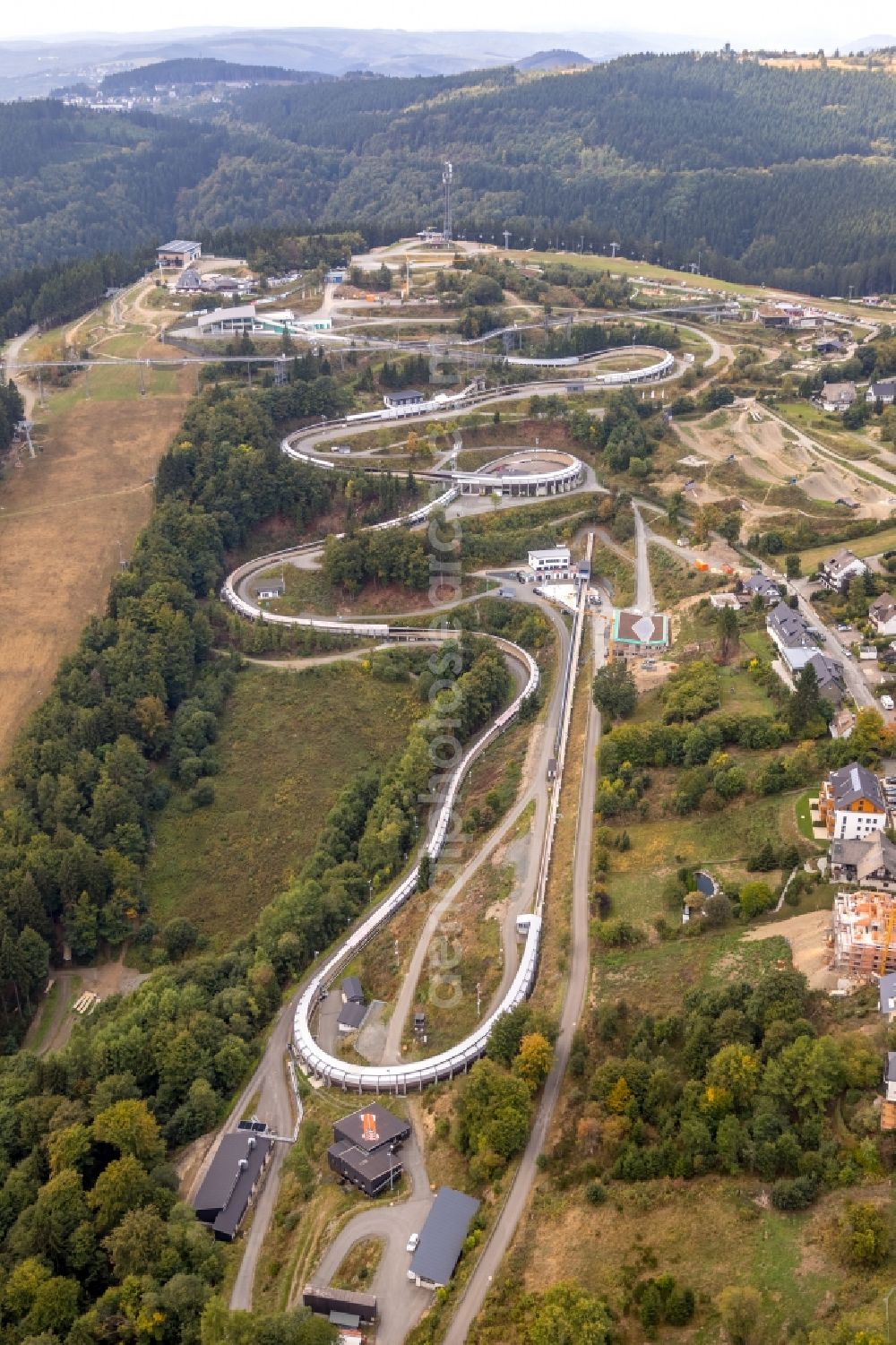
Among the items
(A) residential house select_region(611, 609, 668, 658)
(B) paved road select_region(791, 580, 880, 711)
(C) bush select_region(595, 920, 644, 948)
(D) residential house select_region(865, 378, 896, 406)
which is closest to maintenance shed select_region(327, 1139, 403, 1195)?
(C) bush select_region(595, 920, 644, 948)

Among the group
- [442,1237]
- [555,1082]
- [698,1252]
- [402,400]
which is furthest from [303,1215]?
[402,400]

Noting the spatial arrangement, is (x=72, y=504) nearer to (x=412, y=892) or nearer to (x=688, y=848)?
(x=412, y=892)

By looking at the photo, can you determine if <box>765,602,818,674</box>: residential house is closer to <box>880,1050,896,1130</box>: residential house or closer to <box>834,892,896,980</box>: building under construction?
<box>834,892,896,980</box>: building under construction

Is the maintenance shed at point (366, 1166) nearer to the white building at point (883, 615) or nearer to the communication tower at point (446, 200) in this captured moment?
the white building at point (883, 615)

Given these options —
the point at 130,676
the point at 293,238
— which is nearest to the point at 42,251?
the point at 293,238

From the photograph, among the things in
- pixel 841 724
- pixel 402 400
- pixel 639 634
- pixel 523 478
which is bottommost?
pixel 639 634
